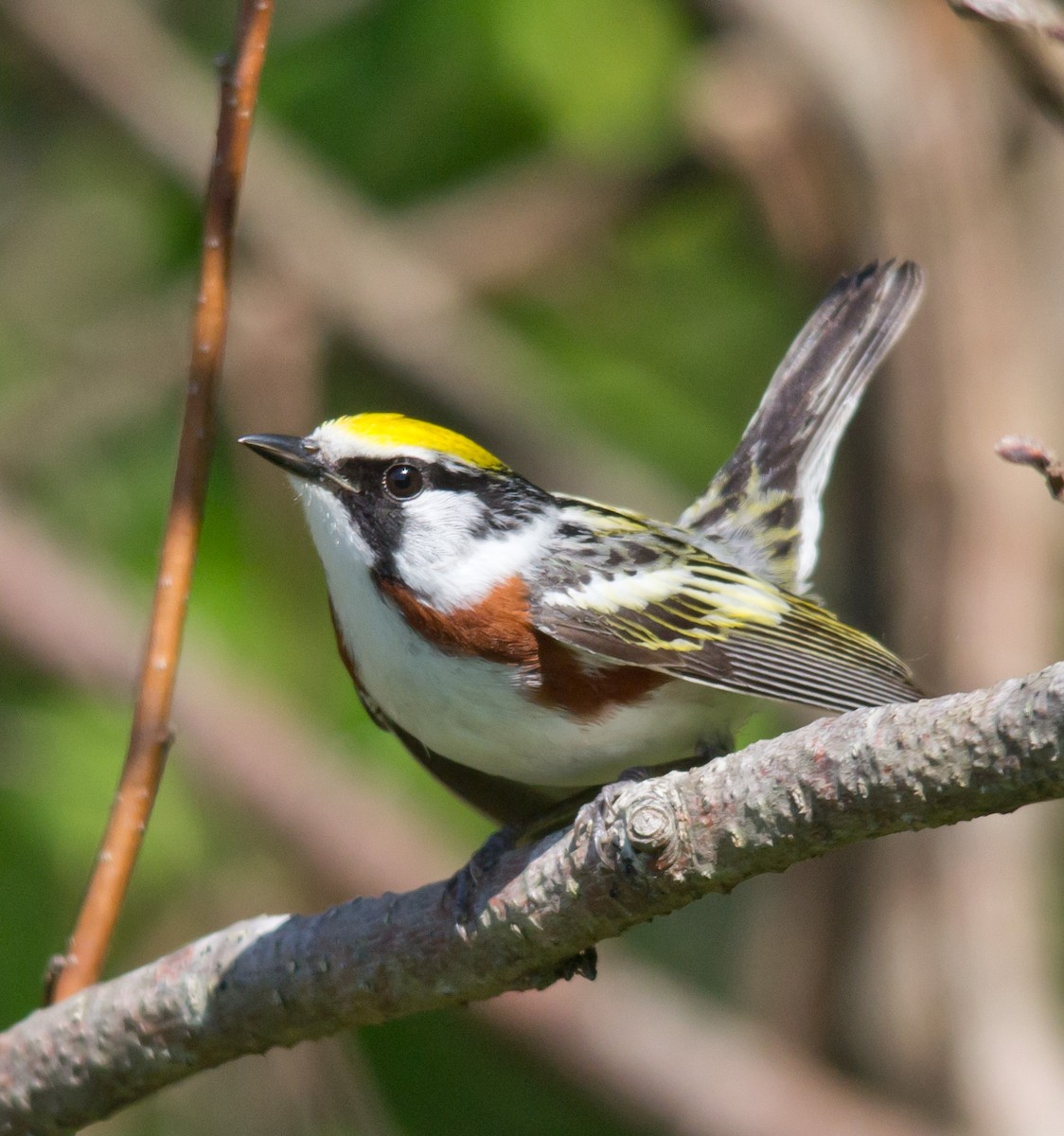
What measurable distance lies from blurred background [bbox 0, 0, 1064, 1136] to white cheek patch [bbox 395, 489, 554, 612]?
227 cm

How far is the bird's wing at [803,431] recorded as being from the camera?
4410 mm

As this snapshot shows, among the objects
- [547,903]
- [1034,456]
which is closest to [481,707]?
[547,903]

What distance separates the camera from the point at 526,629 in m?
3.33

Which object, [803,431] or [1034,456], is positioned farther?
[803,431]

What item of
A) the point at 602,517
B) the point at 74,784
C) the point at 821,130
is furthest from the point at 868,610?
the point at 74,784

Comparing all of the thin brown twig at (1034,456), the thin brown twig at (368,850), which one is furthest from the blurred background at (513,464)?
the thin brown twig at (1034,456)

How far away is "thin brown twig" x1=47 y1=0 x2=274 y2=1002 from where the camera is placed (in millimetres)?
2557

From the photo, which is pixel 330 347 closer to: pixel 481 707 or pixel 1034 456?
pixel 481 707

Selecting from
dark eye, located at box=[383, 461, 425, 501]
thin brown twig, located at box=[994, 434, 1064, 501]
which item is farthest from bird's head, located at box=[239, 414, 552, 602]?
thin brown twig, located at box=[994, 434, 1064, 501]

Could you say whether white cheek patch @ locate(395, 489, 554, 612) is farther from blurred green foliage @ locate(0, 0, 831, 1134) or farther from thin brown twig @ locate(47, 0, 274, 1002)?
blurred green foliage @ locate(0, 0, 831, 1134)

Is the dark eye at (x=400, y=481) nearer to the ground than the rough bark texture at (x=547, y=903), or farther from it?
farther from it

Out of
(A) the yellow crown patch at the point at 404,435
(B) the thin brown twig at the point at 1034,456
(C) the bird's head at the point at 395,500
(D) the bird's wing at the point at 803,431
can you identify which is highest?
(D) the bird's wing at the point at 803,431

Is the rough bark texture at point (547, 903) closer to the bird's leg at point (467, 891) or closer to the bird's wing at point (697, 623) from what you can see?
the bird's leg at point (467, 891)

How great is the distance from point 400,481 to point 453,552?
0.69 feet
